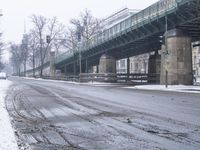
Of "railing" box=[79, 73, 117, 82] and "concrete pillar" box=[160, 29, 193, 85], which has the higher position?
"concrete pillar" box=[160, 29, 193, 85]

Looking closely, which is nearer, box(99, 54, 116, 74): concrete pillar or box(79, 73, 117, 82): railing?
box(79, 73, 117, 82): railing

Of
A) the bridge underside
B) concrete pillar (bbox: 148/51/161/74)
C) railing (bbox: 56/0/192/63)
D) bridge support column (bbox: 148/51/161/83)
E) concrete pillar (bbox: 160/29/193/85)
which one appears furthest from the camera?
concrete pillar (bbox: 148/51/161/74)

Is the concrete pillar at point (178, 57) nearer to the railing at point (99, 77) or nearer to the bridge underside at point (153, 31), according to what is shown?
the bridge underside at point (153, 31)

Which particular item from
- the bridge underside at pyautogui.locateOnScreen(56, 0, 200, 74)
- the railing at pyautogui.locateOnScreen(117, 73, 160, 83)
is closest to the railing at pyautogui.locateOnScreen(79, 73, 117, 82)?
the railing at pyautogui.locateOnScreen(117, 73, 160, 83)

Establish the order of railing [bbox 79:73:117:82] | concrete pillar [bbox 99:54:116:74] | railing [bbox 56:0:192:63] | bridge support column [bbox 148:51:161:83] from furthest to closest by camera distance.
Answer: concrete pillar [bbox 99:54:116:74], bridge support column [bbox 148:51:161:83], railing [bbox 79:73:117:82], railing [bbox 56:0:192:63]

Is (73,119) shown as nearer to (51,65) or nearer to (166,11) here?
(166,11)

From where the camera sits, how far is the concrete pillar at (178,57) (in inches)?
1588

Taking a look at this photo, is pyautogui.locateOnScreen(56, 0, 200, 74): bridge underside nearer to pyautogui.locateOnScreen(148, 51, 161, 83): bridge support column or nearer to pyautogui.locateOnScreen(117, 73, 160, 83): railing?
pyautogui.locateOnScreen(148, 51, 161, 83): bridge support column

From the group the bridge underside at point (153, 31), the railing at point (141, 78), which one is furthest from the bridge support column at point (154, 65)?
the bridge underside at point (153, 31)

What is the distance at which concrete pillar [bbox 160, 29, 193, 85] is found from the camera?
132 ft

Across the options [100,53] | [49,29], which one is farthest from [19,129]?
[49,29]

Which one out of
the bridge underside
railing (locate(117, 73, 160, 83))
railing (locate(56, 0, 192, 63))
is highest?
railing (locate(56, 0, 192, 63))

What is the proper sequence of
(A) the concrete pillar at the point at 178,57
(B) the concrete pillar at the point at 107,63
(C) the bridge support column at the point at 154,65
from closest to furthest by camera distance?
(A) the concrete pillar at the point at 178,57 → (C) the bridge support column at the point at 154,65 → (B) the concrete pillar at the point at 107,63

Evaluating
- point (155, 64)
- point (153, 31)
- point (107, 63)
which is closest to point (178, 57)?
point (153, 31)
